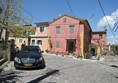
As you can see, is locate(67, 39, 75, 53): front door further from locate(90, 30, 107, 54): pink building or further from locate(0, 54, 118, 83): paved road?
locate(0, 54, 118, 83): paved road

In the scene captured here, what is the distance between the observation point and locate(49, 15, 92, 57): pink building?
40.9 m

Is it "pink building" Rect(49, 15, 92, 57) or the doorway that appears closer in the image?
"pink building" Rect(49, 15, 92, 57)

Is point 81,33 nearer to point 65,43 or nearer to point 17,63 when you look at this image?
point 65,43

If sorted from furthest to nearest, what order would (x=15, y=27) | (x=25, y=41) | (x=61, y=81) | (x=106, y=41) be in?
(x=106, y=41) → (x=25, y=41) → (x=15, y=27) → (x=61, y=81)

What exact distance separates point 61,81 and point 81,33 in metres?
30.0

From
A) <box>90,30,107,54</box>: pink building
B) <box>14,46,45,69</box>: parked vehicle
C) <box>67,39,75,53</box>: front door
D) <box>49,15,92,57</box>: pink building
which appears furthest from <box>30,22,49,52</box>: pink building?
<box>14,46,45,69</box>: parked vehicle

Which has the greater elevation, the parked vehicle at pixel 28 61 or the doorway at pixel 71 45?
the doorway at pixel 71 45

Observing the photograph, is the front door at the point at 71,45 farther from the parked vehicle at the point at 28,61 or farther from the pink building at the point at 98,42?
the parked vehicle at the point at 28,61

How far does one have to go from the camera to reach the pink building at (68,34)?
40875 millimetres

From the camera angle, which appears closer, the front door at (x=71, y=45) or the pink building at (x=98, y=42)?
the front door at (x=71, y=45)

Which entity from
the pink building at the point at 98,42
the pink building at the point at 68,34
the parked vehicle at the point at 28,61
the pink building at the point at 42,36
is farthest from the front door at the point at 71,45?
Result: the parked vehicle at the point at 28,61

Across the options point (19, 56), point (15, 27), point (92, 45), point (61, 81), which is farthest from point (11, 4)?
point (92, 45)

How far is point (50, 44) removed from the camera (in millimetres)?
43469

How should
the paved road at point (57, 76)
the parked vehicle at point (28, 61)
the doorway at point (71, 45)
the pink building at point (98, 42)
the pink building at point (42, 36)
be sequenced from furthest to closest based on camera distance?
the pink building at point (98, 42) → the pink building at point (42, 36) → the doorway at point (71, 45) → the parked vehicle at point (28, 61) → the paved road at point (57, 76)
